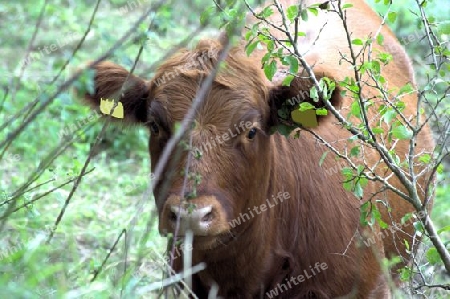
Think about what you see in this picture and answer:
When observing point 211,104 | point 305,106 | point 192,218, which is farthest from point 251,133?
point 192,218

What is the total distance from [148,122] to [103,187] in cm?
337

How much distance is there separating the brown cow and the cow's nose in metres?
0.16

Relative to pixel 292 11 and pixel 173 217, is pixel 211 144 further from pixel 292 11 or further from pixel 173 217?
pixel 292 11

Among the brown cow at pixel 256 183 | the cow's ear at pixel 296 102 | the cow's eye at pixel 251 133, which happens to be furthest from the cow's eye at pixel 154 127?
the cow's ear at pixel 296 102

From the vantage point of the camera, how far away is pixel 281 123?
17.2ft

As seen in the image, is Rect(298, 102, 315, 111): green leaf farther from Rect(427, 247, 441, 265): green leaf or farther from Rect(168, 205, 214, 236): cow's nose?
Rect(427, 247, 441, 265): green leaf

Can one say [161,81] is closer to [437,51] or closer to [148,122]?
[148,122]

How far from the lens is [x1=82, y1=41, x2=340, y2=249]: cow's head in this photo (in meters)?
4.71

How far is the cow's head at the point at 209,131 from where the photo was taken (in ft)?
15.5

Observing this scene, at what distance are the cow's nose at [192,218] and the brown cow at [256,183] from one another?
0.16 metres

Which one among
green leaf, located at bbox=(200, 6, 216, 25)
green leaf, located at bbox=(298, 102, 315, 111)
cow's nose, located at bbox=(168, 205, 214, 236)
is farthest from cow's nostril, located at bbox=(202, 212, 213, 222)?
green leaf, located at bbox=(200, 6, 216, 25)

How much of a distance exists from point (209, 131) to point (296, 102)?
0.57 meters

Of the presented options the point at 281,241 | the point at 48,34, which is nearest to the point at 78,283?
the point at 281,241

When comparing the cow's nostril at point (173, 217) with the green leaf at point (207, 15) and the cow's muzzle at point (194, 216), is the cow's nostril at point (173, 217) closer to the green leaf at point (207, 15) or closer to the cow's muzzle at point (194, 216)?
the cow's muzzle at point (194, 216)
